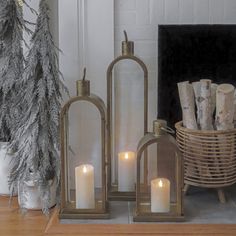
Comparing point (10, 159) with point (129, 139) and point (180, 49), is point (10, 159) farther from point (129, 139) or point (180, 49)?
point (180, 49)

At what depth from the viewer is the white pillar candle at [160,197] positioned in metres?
1.68

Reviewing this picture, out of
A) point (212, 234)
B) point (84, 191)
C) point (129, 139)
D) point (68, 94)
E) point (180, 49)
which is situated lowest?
point (212, 234)

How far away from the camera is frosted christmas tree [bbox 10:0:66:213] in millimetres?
1793

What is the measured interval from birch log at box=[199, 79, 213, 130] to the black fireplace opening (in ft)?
0.77

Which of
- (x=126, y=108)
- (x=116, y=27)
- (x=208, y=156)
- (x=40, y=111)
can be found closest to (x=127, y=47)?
(x=116, y=27)

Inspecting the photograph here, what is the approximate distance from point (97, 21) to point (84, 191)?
70 centimetres

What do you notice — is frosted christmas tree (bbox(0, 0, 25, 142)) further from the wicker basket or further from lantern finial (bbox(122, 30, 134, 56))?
the wicker basket

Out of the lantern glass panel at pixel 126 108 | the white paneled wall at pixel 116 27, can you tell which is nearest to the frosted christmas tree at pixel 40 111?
the white paneled wall at pixel 116 27

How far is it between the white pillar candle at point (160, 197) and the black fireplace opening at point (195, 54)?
1.51ft

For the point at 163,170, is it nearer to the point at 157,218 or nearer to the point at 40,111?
the point at 157,218

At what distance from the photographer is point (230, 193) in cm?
199

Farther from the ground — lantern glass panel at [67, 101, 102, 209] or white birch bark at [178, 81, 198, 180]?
white birch bark at [178, 81, 198, 180]

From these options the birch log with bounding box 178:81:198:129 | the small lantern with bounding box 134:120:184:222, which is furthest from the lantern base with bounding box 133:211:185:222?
the birch log with bounding box 178:81:198:129

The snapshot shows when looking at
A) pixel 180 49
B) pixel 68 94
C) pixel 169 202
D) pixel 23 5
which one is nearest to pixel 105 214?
pixel 169 202
